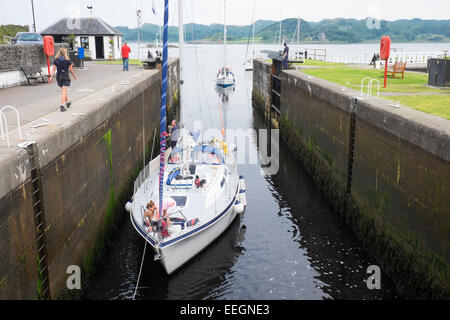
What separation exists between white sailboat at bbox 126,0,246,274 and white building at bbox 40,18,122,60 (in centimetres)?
2959

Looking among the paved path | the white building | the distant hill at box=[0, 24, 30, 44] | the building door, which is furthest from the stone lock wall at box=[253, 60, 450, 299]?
the distant hill at box=[0, 24, 30, 44]

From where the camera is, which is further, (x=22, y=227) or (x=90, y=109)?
(x=90, y=109)

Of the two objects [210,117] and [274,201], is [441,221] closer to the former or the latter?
[274,201]

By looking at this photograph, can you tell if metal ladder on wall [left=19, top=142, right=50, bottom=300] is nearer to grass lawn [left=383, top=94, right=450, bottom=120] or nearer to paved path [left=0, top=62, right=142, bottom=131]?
paved path [left=0, top=62, right=142, bottom=131]

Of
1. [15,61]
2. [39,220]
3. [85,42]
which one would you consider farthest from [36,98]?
[85,42]

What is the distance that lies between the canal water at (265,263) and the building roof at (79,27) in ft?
108

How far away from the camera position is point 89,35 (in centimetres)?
4403

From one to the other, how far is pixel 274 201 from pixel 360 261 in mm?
5971

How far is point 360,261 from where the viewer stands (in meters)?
12.9

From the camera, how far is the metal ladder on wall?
836 cm

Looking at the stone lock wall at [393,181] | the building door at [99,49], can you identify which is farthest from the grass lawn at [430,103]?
the building door at [99,49]

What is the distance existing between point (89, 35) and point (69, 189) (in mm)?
37371

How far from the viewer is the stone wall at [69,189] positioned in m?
7.45
